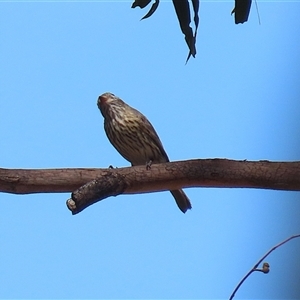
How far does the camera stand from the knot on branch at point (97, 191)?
Answer: 1808 mm

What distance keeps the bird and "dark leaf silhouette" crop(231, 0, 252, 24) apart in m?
1.68

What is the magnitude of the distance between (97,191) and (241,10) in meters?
0.78

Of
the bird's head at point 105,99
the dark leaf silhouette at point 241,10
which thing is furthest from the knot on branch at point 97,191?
the bird's head at point 105,99

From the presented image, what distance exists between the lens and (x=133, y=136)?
3.69 meters

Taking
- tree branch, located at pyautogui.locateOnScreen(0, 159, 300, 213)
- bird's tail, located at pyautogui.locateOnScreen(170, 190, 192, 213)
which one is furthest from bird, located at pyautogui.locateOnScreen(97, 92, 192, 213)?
tree branch, located at pyautogui.locateOnScreen(0, 159, 300, 213)

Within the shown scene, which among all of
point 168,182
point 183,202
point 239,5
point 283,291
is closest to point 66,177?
point 168,182

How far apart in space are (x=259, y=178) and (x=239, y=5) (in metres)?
0.59

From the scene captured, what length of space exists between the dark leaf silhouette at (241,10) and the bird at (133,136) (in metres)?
1.68

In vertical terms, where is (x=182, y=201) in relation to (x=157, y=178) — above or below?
above

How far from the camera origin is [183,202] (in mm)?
3326

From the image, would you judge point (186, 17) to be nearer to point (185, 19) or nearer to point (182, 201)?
point (185, 19)

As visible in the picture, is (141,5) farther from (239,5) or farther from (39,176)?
(39,176)

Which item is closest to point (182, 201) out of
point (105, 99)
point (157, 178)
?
point (105, 99)

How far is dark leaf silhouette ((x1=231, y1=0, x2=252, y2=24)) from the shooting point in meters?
1.97
